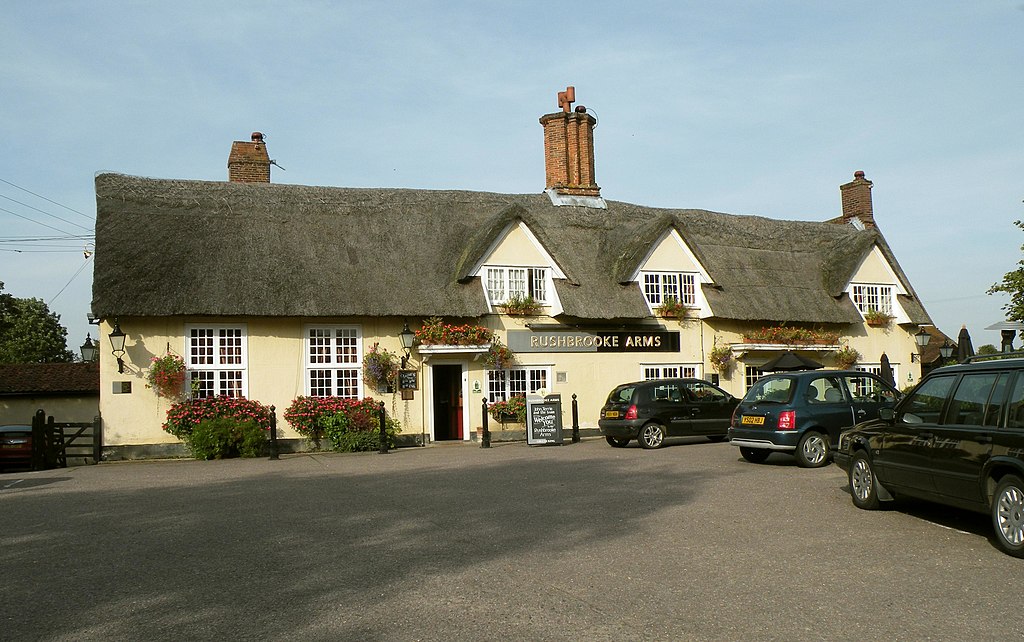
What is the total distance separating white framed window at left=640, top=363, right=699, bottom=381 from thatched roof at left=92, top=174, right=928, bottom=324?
173 cm

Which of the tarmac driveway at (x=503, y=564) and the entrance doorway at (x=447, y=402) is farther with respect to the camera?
the entrance doorway at (x=447, y=402)

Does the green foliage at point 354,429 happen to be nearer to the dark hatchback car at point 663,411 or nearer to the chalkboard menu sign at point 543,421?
the chalkboard menu sign at point 543,421

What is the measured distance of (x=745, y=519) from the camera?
33.2ft

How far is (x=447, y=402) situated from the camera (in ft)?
81.8

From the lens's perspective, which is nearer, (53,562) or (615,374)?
(53,562)

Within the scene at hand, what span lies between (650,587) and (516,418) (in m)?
17.5

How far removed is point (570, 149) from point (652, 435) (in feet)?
39.4

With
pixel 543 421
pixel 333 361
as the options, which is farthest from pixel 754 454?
pixel 333 361

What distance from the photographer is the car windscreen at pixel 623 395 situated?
2097 centimetres

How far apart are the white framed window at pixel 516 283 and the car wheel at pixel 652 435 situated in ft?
19.3

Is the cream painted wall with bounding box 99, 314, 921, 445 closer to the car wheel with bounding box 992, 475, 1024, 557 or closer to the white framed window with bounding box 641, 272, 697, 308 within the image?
the white framed window with bounding box 641, 272, 697, 308

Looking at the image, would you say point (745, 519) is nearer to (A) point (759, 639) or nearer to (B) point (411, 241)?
(A) point (759, 639)

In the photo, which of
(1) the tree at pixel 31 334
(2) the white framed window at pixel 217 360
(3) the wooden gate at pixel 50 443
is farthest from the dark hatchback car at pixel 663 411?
(1) the tree at pixel 31 334

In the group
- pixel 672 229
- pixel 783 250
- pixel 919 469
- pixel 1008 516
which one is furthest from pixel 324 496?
pixel 783 250
